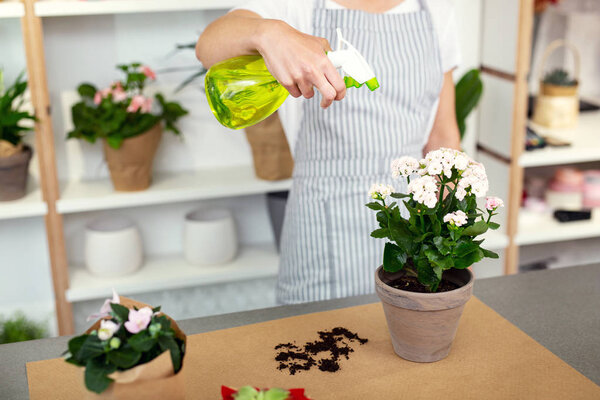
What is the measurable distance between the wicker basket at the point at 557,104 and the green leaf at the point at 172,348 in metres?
2.14

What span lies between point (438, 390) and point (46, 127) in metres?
1.54

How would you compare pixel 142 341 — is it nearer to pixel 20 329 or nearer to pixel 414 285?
pixel 414 285

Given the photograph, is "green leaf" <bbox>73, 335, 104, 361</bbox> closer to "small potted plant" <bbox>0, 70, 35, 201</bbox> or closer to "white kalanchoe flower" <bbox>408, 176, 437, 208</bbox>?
"white kalanchoe flower" <bbox>408, 176, 437, 208</bbox>

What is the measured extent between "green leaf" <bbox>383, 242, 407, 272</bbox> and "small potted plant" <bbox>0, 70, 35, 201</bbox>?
1.39m

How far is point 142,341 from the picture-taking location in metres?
0.72

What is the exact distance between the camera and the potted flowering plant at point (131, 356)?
0.70 meters

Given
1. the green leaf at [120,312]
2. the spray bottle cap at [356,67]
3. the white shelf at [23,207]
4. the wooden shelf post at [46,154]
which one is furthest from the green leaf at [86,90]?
the green leaf at [120,312]

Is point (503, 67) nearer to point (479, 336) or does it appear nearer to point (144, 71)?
point (144, 71)

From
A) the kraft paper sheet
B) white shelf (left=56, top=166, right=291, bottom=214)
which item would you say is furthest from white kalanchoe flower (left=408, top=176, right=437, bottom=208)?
white shelf (left=56, top=166, right=291, bottom=214)

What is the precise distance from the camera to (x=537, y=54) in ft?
9.00

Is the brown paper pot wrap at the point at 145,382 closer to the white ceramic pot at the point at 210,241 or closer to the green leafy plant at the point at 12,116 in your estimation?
the green leafy plant at the point at 12,116

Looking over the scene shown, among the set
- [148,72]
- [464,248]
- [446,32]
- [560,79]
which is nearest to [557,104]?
[560,79]

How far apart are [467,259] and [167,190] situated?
57.1 inches

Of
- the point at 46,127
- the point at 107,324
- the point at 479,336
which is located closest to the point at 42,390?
the point at 107,324
